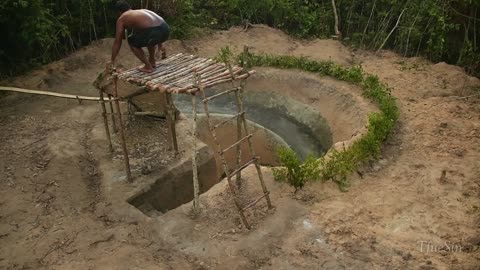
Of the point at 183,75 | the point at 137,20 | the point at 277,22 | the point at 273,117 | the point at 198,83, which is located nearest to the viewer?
the point at 198,83

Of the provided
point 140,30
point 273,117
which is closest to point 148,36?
point 140,30

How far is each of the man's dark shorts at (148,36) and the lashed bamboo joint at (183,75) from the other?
38 centimetres

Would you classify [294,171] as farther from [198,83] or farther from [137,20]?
[137,20]

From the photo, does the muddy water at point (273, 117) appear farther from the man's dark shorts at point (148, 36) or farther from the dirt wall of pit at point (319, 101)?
the man's dark shorts at point (148, 36)

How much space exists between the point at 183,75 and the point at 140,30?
3.53 feet

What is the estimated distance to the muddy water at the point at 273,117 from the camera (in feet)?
34.5

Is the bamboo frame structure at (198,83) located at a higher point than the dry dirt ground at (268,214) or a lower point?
higher

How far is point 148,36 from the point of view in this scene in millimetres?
7199

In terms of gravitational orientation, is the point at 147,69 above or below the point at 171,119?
above

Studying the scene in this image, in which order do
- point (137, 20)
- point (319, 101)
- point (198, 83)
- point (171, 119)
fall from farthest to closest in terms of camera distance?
point (319, 101), point (171, 119), point (137, 20), point (198, 83)

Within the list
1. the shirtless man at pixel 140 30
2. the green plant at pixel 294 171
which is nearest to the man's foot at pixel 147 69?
the shirtless man at pixel 140 30

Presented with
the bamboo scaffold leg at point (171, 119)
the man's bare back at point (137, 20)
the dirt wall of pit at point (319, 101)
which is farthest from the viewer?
the dirt wall of pit at point (319, 101)

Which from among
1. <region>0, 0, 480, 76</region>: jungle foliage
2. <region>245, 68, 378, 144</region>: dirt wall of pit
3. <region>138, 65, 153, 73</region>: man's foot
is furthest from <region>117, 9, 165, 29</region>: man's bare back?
<region>245, 68, 378, 144</region>: dirt wall of pit

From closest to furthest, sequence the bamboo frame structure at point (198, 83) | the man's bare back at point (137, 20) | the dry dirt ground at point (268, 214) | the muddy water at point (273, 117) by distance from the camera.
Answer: the dry dirt ground at point (268, 214) → the bamboo frame structure at point (198, 83) → the man's bare back at point (137, 20) → the muddy water at point (273, 117)
